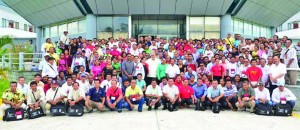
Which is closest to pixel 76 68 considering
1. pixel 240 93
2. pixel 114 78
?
pixel 114 78

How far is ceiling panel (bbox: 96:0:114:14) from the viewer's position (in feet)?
79.7

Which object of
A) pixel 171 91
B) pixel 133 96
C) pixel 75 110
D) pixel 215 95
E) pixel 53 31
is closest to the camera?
pixel 75 110

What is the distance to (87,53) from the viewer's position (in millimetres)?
13453

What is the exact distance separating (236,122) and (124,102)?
382 centimetres

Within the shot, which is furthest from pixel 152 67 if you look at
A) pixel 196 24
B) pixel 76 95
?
pixel 196 24

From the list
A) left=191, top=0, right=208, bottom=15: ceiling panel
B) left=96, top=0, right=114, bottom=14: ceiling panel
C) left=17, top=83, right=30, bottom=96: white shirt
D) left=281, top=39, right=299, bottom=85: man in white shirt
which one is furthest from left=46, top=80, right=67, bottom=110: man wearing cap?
left=191, top=0, right=208, bottom=15: ceiling panel

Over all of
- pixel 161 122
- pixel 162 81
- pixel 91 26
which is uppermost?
pixel 91 26

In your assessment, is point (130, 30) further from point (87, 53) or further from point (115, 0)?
point (87, 53)

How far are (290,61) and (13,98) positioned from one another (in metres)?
9.58

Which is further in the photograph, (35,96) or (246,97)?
(246,97)

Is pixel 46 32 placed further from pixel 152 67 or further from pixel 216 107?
pixel 216 107

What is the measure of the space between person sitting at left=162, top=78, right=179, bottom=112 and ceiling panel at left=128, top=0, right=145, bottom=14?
14.8 meters

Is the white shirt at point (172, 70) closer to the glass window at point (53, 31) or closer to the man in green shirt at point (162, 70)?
the man in green shirt at point (162, 70)

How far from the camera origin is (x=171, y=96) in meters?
10.6
